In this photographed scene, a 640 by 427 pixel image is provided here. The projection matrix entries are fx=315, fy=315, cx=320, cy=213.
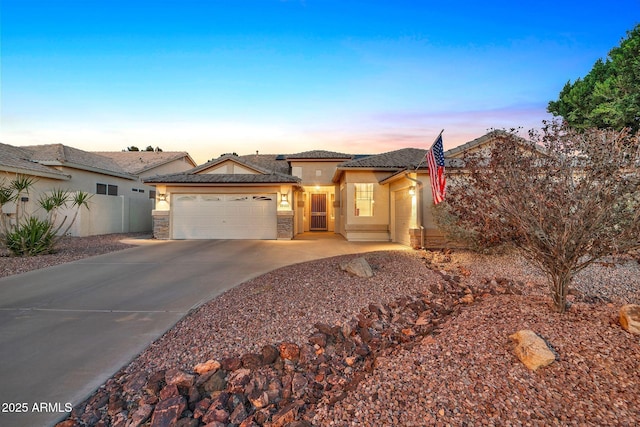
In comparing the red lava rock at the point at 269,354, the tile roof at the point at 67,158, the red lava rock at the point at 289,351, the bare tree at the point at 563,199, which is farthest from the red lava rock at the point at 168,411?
the tile roof at the point at 67,158

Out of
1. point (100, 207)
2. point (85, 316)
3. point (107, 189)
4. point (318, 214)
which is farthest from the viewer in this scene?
point (318, 214)

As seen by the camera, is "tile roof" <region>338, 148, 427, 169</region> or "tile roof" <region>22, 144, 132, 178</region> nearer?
"tile roof" <region>338, 148, 427, 169</region>

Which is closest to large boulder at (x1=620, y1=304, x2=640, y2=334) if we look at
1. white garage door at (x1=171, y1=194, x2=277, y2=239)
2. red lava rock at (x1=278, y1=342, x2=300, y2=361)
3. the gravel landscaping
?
the gravel landscaping

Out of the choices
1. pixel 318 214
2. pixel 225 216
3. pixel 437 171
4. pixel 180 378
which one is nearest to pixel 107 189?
pixel 225 216

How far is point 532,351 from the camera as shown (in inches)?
111

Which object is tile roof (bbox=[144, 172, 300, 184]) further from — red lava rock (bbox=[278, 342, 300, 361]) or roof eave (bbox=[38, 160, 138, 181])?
red lava rock (bbox=[278, 342, 300, 361])

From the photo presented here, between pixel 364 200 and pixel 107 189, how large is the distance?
14.4m

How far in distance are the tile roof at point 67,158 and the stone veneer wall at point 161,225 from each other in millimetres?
5065

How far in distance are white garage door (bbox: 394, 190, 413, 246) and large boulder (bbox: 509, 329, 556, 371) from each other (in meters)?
8.71

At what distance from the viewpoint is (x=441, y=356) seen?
10.2 feet

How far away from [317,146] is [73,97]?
13573mm

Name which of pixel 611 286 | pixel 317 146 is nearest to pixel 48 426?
pixel 611 286

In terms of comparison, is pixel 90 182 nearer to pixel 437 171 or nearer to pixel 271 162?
pixel 271 162

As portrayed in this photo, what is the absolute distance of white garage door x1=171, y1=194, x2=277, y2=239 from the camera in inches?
588
